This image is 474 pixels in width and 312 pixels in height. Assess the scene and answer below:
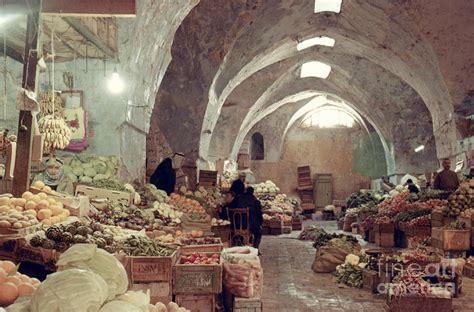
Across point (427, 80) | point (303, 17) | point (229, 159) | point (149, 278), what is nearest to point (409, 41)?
point (427, 80)

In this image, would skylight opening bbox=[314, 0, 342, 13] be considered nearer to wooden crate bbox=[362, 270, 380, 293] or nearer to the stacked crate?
wooden crate bbox=[362, 270, 380, 293]

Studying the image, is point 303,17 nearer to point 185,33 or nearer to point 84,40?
point 185,33

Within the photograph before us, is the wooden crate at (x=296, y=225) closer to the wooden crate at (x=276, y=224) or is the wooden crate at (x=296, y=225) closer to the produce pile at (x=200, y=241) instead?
the wooden crate at (x=276, y=224)

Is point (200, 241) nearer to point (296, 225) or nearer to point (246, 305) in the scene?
point (246, 305)

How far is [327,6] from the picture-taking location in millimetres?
14141

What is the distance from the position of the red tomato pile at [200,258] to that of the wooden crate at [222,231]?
394 cm

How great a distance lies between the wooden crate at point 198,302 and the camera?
507 centimetres

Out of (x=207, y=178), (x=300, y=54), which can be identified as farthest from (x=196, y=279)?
(x=300, y=54)

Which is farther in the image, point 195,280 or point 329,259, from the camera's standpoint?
point 329,259

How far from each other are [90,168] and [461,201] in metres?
6.47

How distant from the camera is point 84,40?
7.50m

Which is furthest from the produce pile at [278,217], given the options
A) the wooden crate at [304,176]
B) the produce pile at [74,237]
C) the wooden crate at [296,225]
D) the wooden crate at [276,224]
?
the produce pile at [74,237]

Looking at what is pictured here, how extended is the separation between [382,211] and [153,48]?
25.4 feet

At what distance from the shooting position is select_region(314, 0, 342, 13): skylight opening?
13.8m
